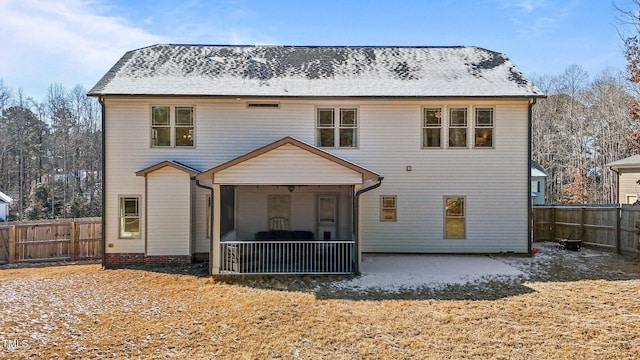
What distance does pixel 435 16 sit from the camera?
14.3m

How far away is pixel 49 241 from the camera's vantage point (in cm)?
1259

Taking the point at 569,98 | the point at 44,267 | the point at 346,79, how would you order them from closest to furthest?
the point at 44,267 → the point at 346,79 → the point at 569,98

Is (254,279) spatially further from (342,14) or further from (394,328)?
(342,14)

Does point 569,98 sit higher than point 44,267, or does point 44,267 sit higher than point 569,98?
A: point 569,98

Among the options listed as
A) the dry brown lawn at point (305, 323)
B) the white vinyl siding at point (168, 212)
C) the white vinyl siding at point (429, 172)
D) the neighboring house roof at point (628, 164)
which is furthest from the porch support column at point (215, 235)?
the neighboring house roof at point (628, 164)

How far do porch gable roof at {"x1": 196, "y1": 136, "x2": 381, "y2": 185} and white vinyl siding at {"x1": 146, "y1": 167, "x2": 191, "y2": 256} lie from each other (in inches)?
91.4

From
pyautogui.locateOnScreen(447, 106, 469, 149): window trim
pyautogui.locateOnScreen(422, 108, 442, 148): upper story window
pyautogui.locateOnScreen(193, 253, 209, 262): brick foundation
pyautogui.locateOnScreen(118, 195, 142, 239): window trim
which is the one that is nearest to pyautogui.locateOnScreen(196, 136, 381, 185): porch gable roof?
pyautogui.locateOnScreen(193, 253, 209, 262): brick foundation

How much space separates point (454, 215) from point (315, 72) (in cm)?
753

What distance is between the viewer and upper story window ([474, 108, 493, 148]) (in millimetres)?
12516

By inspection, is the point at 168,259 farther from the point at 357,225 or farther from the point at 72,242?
the point at 357,225

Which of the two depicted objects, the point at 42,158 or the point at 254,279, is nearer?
the point at 254,279

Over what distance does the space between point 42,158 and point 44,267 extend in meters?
30.1

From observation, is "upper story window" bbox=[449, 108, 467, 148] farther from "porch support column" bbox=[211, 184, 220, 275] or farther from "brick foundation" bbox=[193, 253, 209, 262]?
"brick foundation" bbox=[193, 253, 209, 262]

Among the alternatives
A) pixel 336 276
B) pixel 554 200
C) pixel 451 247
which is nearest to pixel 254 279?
pixel 336 276
